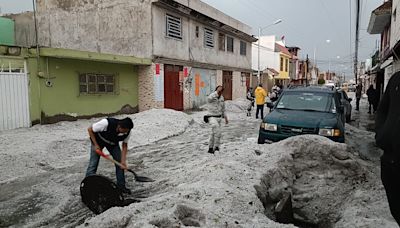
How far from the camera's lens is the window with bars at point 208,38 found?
21875mm

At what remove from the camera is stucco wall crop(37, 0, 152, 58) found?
16469mm

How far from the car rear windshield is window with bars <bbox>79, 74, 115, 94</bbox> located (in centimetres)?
800

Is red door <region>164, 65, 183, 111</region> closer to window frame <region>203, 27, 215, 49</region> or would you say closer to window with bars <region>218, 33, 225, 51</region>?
window frame <region>203, 27, 215, 49</region>

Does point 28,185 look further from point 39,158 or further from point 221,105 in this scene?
point 221,105

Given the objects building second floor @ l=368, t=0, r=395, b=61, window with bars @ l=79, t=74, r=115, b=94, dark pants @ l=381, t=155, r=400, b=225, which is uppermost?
building second floor @ l=368, t=0, r=395, b=61

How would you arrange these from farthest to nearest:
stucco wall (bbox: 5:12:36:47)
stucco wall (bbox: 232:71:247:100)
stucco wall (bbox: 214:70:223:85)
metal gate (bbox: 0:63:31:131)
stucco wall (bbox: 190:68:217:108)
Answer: stucco wall (bbox: 232:71:247:100), stucco wall (bbox: 214:70:223:85), stucco wall (bbox: 190:68:217:108), stucco wall (bbox: 5:12:36:47), metal gate (bbox: 0:63:31:131)

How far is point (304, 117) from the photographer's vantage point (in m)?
8.11

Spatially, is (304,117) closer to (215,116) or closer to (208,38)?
(215,116)

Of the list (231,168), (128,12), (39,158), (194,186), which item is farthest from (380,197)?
(128,12)

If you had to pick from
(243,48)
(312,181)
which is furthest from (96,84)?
(243,48)

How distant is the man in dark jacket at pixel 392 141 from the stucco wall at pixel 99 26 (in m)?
14.5

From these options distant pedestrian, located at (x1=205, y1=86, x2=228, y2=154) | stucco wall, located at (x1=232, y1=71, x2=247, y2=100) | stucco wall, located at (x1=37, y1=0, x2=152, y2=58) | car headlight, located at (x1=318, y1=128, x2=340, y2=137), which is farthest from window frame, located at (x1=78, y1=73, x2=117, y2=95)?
stucco wall, located at (x1=232, y1=71, x2=247, y2=100)

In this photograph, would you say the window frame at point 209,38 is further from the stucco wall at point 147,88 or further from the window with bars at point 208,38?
the stucco wall at point 147,88

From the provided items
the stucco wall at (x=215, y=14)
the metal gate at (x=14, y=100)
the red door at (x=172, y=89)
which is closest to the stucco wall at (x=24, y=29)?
the red door at (x=172, y=89)
